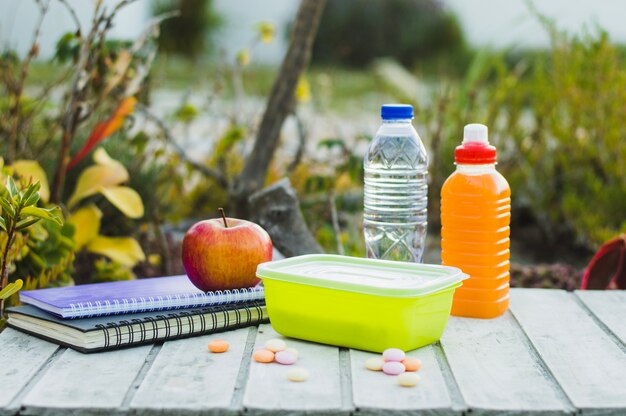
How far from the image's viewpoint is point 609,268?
2607 mm

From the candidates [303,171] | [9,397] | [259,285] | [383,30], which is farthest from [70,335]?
[383,30]

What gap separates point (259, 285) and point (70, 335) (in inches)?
17.8

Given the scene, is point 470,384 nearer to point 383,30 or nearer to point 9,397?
point 9,397

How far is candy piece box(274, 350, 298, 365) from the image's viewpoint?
1.65 m

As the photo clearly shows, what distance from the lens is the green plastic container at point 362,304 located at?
1683mm

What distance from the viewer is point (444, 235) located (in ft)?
6.68

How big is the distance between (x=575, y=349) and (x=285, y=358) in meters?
0.58

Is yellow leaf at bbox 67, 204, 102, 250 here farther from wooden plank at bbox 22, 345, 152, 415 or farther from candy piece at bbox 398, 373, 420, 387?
candy piece at bbox 398, 373, 420, 387

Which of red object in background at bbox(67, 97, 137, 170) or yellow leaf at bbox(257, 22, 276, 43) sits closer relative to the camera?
red object in background at bbox(67, 97, 137, 170)

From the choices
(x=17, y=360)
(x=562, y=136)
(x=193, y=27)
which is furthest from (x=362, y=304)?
(x=193, y=27)

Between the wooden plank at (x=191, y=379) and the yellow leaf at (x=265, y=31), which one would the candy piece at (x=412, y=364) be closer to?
the wooden plank at (x=191, y=379)

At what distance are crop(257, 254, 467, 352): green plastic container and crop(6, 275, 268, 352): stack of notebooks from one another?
132mm

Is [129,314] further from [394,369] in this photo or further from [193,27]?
[193,27]

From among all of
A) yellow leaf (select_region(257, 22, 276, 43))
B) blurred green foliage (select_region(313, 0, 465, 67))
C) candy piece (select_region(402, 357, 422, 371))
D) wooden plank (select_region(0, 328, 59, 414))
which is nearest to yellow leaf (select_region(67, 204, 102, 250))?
wooden plank (select_region(0, 328, 59, 414))
